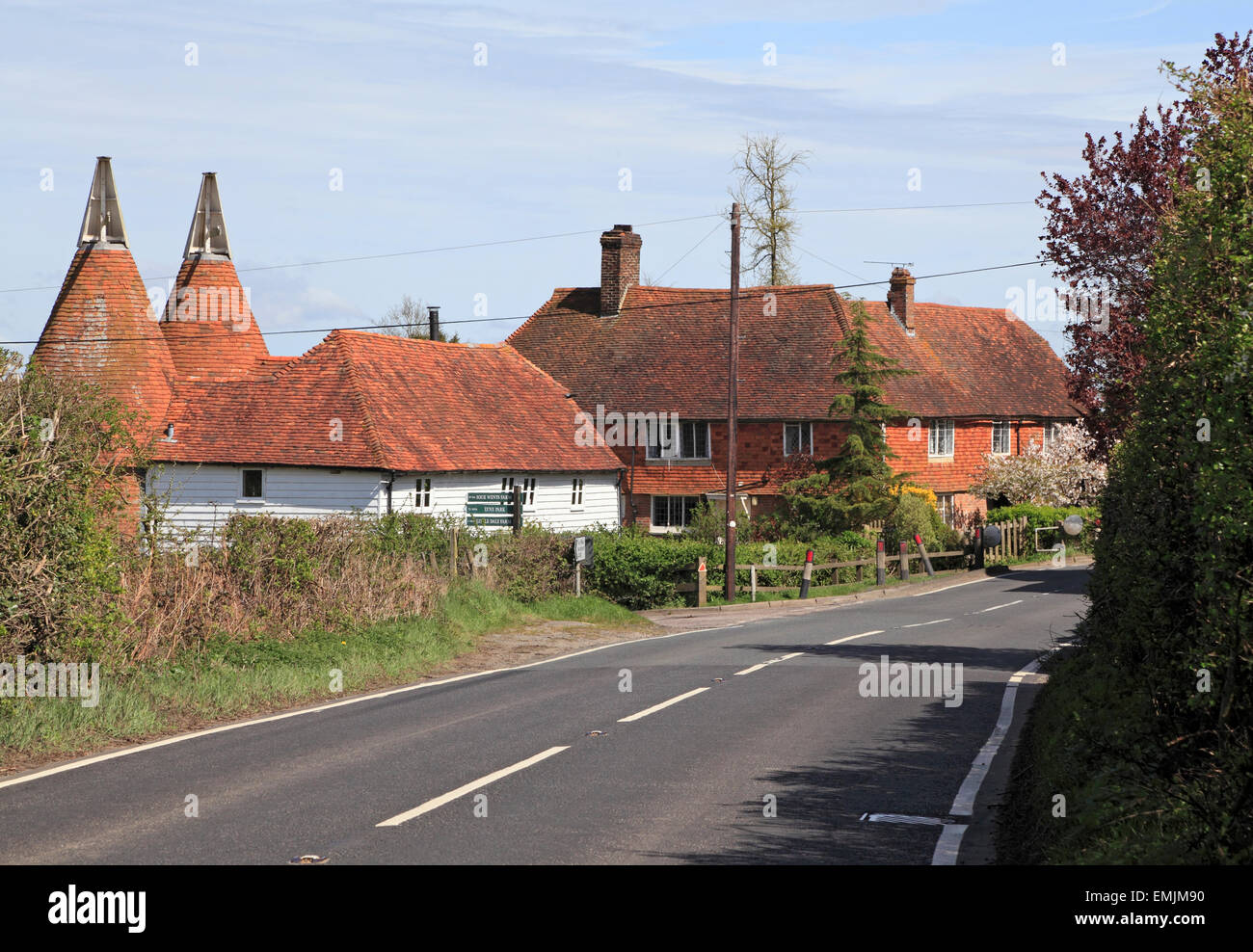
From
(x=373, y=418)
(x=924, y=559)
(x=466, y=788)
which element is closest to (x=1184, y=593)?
(x=466, y=788)

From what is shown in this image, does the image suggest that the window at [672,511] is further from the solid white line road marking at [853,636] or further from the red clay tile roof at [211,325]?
the solid white line road marking at [853,636]

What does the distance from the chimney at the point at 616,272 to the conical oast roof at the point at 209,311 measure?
16902 mm

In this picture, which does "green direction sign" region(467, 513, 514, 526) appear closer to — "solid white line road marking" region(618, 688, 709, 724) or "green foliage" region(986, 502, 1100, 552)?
"solid white line road marking" region(618, 688, 709, 724)

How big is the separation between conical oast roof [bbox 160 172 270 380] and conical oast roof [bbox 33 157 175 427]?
5.73 feet

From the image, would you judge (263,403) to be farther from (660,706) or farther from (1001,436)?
(1001,436)

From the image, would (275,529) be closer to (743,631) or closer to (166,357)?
(743,631)

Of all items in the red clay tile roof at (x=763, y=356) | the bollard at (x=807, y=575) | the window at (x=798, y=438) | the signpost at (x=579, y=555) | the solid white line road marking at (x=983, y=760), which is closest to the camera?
the solid white line road marking at (x=983, y=760)

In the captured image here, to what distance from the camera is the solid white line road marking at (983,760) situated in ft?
30.5

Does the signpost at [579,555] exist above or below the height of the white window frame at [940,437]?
below

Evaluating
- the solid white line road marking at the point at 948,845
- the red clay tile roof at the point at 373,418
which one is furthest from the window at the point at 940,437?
→ the solid white line road marking at the point at 948,845

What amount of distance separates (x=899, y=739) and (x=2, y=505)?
8682 millimetres

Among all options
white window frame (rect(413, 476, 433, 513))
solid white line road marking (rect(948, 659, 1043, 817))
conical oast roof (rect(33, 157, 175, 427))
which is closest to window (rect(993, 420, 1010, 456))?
white window frame (rect(413, 476, 433, 513))

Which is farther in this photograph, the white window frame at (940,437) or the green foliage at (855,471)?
the white window frame at (940,437)

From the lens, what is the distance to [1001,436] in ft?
168
